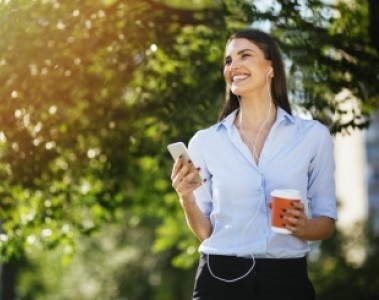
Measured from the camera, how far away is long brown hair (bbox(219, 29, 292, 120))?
4.86 metres

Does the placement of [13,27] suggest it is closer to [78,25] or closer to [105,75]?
[78,25]

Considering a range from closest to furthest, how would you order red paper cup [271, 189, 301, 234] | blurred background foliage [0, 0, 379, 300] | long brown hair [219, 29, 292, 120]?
red paper cup [271, 189, 301, 234]
long brown hair [219, 29, 292, 120]
blurred background foliage [0, 0, 379, 300]

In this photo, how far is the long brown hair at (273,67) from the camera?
191 inches

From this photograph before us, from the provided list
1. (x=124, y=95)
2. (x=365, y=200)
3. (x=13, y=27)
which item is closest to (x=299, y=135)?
(x=13, y=27)

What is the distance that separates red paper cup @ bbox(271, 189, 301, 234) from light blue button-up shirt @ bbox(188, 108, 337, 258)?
12 centimetres

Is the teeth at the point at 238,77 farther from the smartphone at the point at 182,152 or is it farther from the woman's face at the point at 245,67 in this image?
the smartphone at the point at 182,152

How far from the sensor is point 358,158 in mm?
68438

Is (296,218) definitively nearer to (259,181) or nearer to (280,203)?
(280,203)

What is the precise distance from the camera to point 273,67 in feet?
16.0

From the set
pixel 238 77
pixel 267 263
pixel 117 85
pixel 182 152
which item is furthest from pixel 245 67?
pixel 117 85

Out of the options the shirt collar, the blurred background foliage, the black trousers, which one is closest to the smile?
the shirt collar

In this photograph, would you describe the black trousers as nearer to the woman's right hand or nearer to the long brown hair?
the woman's right hand

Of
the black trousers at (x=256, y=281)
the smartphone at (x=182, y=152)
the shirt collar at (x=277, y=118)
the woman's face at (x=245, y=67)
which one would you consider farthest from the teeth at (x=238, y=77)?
the black trousers at (x=256, y=281)

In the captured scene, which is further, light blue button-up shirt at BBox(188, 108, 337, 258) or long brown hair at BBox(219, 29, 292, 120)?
long brown hair at BBox(219, 29, 292, 120)
